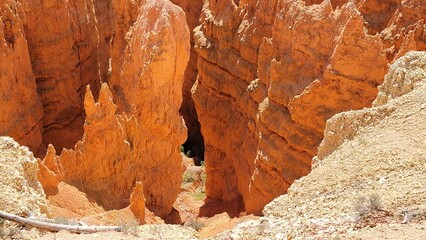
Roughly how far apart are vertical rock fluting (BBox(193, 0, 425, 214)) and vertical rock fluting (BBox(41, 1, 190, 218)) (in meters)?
2.25

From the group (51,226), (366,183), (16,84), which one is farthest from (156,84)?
(366,183)

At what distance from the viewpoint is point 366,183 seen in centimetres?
686

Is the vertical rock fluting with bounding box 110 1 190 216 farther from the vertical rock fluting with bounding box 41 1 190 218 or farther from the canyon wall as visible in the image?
the canyon wall

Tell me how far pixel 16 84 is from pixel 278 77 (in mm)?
6417

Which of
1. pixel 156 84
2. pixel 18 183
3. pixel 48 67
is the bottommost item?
pixel 18 183

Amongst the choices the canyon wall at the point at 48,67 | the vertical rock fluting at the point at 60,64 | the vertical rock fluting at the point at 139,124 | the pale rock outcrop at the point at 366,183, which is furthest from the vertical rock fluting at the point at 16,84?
the pale rock outcrop at the point at 366,183

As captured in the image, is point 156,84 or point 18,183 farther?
point 156,84

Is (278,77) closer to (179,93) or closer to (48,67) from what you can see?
(179,93)

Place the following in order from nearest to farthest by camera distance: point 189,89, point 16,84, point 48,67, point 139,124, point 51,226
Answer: point 51,226 < point 139,124 < point 16,84 < point 48,67 < point 189,89

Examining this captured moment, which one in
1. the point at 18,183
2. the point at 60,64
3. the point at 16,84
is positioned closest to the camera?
the point at 18,183

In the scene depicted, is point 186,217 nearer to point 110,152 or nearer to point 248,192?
point 248,192

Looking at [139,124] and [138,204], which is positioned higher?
[139,124]

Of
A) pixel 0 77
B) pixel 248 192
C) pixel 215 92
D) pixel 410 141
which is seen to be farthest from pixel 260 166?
pixel 410 141

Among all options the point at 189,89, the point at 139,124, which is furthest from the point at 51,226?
the point at 189,89
